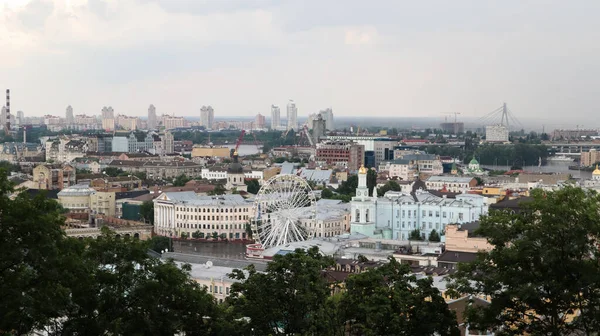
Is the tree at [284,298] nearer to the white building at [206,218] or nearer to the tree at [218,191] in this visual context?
the white building at [206,218]

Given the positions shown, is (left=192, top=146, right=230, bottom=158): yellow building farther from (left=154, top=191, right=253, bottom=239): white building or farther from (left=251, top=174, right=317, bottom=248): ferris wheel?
(left=251, top=174, right=317, bottom=248): ferris wheel

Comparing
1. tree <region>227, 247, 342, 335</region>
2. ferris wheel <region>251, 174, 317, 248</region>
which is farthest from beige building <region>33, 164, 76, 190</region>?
tree <region>227, 247, 342, 335</region>

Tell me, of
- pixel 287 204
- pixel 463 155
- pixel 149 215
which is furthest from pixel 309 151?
A: pixel 287 204

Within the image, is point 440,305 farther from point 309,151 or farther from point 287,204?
point 309,151

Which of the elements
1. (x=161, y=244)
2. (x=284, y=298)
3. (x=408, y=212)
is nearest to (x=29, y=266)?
(x=284, y=298)

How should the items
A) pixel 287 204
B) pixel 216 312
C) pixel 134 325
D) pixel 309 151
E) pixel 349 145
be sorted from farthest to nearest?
pixel 309 151 < pixel 349 145 < pixel 287 204 < pixel 216 312 < pixel 134 325

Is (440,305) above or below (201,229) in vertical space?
above
